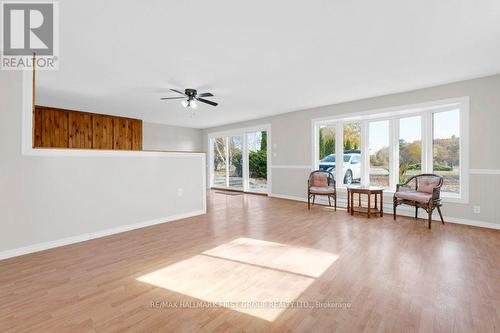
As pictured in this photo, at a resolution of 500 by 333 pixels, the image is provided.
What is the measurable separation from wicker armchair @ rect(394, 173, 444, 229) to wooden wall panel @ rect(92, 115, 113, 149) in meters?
7.52

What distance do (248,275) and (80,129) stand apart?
661 centimetres

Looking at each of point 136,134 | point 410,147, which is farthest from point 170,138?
point 410,147

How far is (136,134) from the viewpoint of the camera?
7656mm

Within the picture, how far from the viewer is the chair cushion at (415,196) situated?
150 inches

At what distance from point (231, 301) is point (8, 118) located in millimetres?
3190

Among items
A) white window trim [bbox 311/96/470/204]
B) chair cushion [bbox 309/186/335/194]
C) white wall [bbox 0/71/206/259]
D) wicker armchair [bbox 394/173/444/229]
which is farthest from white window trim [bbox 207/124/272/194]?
wicker armchair [bbox 394/173/444/229]

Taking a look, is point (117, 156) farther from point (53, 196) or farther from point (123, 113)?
point (123, 113)

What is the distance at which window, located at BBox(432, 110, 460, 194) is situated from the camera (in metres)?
4.26

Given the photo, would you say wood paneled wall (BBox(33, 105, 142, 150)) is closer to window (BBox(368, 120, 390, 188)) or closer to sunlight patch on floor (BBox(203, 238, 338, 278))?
sunlight patch on floor (BBox(203, 238, 338, 278))

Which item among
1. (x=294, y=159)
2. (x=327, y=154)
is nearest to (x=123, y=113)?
(x=294, y=159)

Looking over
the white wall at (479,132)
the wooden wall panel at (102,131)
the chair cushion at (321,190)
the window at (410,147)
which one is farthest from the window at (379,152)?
the wooden wall panel at (102,131)

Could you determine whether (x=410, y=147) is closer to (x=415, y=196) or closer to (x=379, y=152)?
(x=379, y=152)

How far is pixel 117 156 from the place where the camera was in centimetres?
356

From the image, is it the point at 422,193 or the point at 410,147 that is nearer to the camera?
the point at 422,193
